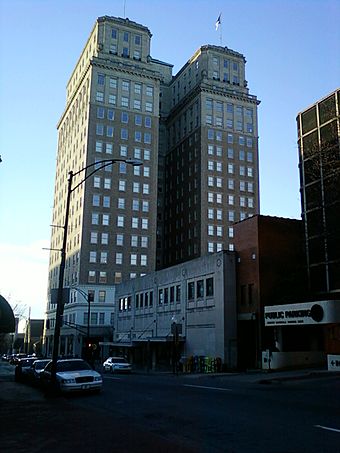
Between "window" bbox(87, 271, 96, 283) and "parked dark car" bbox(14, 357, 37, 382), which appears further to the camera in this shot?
"window" bbox(87, 271, 96, 283)

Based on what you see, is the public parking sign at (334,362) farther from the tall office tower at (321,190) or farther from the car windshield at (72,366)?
the car windshield at (72,366)

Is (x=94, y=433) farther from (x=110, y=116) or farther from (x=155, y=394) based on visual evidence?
(x=110, y=116)

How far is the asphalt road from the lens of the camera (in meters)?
9.52

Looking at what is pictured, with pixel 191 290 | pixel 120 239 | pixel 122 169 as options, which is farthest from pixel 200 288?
pixel 122 169

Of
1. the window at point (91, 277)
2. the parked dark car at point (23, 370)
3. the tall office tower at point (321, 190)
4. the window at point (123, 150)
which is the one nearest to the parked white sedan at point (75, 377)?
the parked dark car at point (23, 370)

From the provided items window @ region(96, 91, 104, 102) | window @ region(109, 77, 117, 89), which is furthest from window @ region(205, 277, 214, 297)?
window @ region(109, 77, 117, 89)

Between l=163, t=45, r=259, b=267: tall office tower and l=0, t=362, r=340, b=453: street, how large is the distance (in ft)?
281

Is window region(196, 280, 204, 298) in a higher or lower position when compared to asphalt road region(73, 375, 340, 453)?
higher

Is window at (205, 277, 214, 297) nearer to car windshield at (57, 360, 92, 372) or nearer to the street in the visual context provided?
car windshield at (57, 360, 92, 372)

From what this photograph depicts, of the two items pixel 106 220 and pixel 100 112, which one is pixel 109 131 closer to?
pixel 100 112

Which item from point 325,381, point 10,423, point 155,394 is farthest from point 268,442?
point 325,381

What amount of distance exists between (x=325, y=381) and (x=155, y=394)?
10.4m

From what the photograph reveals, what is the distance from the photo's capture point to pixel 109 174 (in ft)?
326

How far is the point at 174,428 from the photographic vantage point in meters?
11.6
